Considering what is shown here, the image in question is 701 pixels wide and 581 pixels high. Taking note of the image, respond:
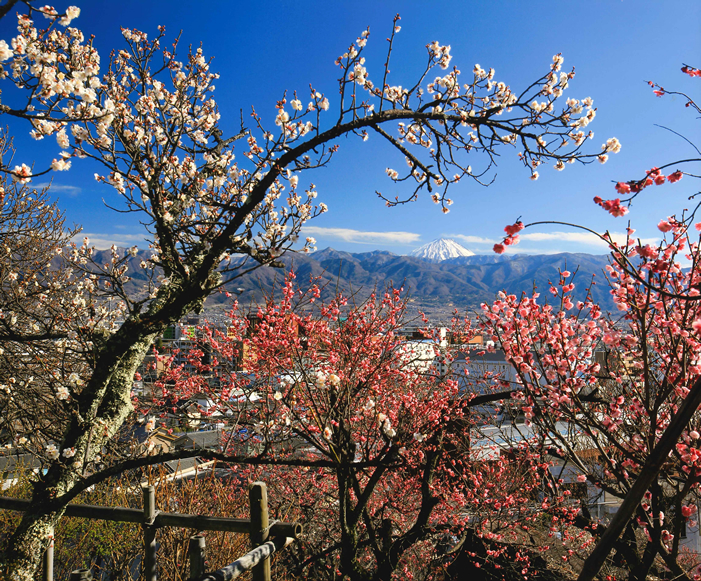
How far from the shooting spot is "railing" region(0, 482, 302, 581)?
2861 millimetres

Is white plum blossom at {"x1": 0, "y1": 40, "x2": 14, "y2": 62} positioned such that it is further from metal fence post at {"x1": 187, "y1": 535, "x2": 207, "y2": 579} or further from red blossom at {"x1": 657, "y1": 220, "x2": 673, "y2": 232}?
red blossom at {"x1": 657, "y1": 220, "x2": 673, "y2": 232}

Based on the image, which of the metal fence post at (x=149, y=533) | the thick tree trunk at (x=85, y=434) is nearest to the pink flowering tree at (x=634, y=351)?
the thick tree trunk at (x=85, y=434)

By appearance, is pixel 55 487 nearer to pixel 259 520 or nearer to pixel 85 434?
pixel 85 434

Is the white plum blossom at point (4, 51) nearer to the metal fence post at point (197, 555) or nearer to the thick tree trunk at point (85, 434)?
the thick tree trunk at point (85, 434)

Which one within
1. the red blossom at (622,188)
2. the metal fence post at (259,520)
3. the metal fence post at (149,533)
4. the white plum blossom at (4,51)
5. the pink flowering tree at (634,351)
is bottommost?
the metal fence post at (149,533)

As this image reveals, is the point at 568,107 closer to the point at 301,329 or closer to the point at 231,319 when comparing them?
the point at 301,329

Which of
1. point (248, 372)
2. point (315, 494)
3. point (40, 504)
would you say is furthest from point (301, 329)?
point (40, 504)

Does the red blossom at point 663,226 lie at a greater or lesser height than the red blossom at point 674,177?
lesser

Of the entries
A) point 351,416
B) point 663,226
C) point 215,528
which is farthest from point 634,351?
point 215,528

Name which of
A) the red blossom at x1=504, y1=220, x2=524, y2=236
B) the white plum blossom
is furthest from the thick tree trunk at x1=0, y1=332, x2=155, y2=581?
the red blossom at x1=504, y1=220, x2=524, y2=236

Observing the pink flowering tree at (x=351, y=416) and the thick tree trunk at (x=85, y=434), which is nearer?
the thick tree trunk at (x=85, y=434)

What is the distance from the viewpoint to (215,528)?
125 inches

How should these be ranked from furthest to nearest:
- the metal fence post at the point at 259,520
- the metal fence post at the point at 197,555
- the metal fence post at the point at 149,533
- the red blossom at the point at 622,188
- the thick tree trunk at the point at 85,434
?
1. the metal fence post at the point at 149,533
2. the thick tree trunk at the point at 85,434
3. the metal fence post at the point at 197,555
4. the metal fence post at the point at 259,520
5. the red blossom at the point at 622,188

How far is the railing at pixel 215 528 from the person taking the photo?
2.86 meters
